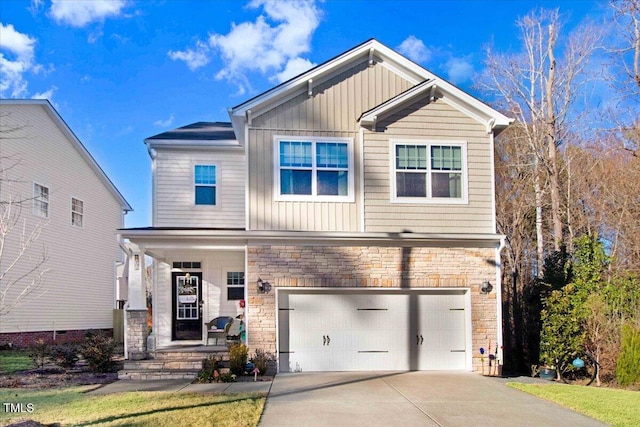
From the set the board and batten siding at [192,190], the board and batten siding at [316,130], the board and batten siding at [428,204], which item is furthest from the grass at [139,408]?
the board and batten siding at [192,190]

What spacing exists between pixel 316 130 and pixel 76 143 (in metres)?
12.1

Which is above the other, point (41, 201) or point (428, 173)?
point (428, 173)

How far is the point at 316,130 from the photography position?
12.2 meters

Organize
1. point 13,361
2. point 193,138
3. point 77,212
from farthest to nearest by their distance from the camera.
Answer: point 77,212, point 193,138, point 13,361

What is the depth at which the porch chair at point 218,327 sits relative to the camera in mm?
13352

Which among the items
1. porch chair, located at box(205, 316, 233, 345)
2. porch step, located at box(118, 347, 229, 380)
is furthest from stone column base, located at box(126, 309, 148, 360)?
porch chair, located at box(205, 316, 233, 345)

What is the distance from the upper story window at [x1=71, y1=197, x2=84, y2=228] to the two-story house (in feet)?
30.8

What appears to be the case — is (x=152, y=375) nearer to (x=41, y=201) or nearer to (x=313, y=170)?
(x=313, y=170)

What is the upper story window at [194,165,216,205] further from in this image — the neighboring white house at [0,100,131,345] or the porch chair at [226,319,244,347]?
the neighboring white house at [0,100,131,345]

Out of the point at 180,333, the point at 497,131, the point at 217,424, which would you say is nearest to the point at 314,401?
the point at 217,424

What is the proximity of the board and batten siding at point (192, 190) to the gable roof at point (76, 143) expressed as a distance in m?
6.21

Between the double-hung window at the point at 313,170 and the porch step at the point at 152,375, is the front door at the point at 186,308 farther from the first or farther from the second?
the double-hung window at the point at 313,170

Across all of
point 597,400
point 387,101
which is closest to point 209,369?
point 387,101

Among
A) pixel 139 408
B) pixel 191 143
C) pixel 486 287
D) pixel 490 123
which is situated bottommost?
pixel 139 408
